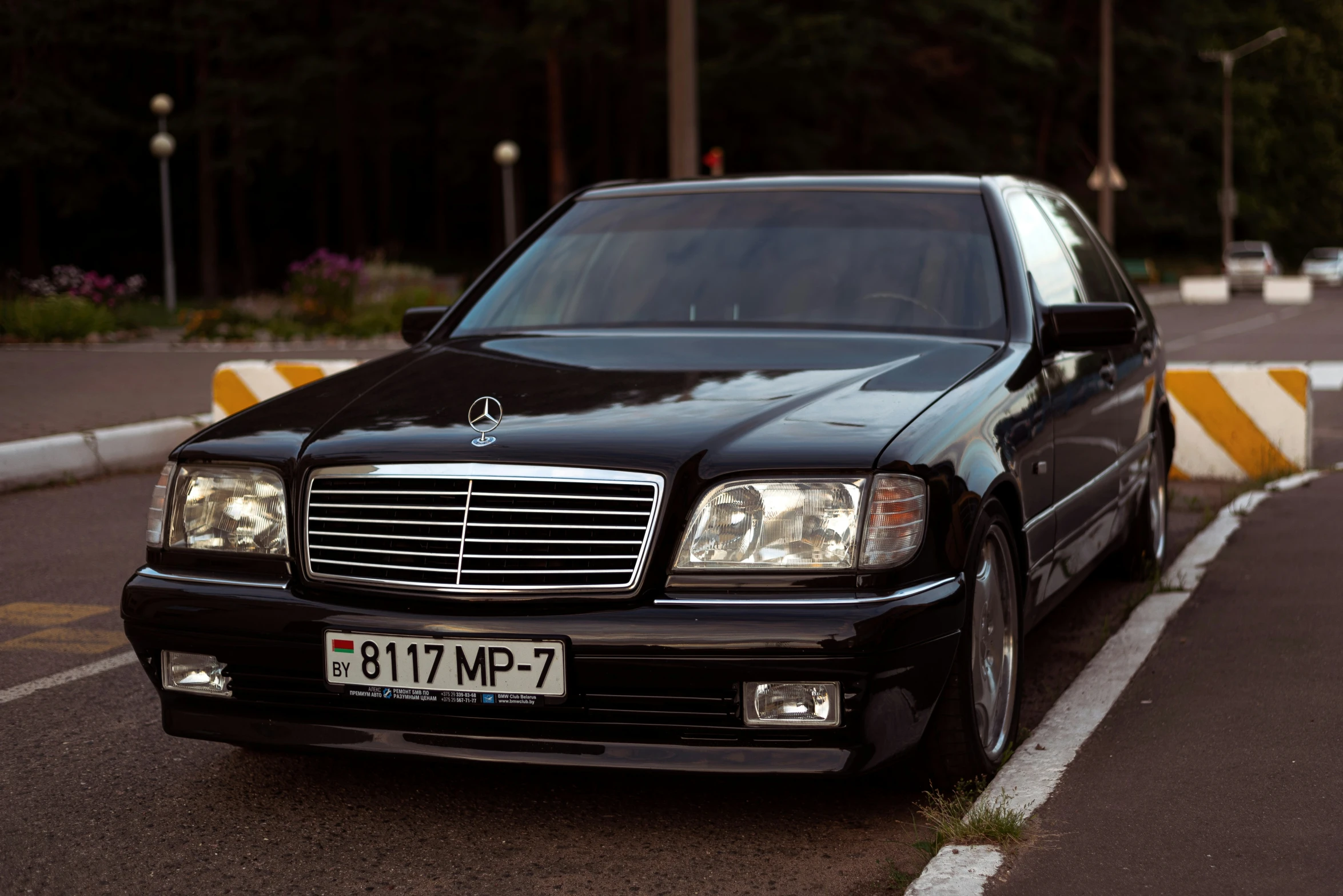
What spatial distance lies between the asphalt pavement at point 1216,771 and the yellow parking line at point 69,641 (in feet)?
10.7

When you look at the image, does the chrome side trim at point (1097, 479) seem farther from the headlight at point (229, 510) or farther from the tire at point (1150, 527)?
the headlight at point (229, 510)

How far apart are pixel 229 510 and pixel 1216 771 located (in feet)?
7.90

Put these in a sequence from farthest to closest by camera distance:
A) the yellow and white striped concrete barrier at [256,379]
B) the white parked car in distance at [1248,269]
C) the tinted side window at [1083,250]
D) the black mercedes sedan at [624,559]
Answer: the white parked car in distance at [1248,269] → the yellow and white striped concrete barrier at [256,379] → the tinted side window at [1083,250] → the black mercedes sedan at [624,559]

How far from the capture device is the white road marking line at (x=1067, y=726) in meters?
3.27

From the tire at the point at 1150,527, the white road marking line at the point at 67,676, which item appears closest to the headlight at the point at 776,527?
the white road marking line at the point at 67,676

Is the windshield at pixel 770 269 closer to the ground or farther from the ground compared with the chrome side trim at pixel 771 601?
farther from the ground

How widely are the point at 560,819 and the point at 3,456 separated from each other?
20.9ft

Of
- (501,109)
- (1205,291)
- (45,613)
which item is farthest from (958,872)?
(501,109)

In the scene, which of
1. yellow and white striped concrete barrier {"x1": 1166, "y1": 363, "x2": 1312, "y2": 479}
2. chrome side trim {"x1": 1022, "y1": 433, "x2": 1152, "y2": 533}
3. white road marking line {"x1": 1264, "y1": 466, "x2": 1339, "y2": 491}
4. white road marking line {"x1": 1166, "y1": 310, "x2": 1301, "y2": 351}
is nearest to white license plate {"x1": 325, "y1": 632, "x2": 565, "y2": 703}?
chrome side trim {"x1": 1022, "y1": 433, "x2": 1152, "y2": 533}

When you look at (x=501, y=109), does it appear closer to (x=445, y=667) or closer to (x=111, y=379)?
(x=111, y=379)

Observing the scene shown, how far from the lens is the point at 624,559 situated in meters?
3.44

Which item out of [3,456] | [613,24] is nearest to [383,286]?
[3,456]

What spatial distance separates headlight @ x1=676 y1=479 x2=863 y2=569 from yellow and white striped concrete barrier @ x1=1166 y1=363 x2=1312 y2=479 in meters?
6.65

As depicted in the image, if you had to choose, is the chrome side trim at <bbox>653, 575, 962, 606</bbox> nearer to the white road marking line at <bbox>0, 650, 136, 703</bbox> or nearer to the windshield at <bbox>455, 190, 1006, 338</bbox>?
the windshield at <bbox>455, 190, 1006, 338</bbox>
